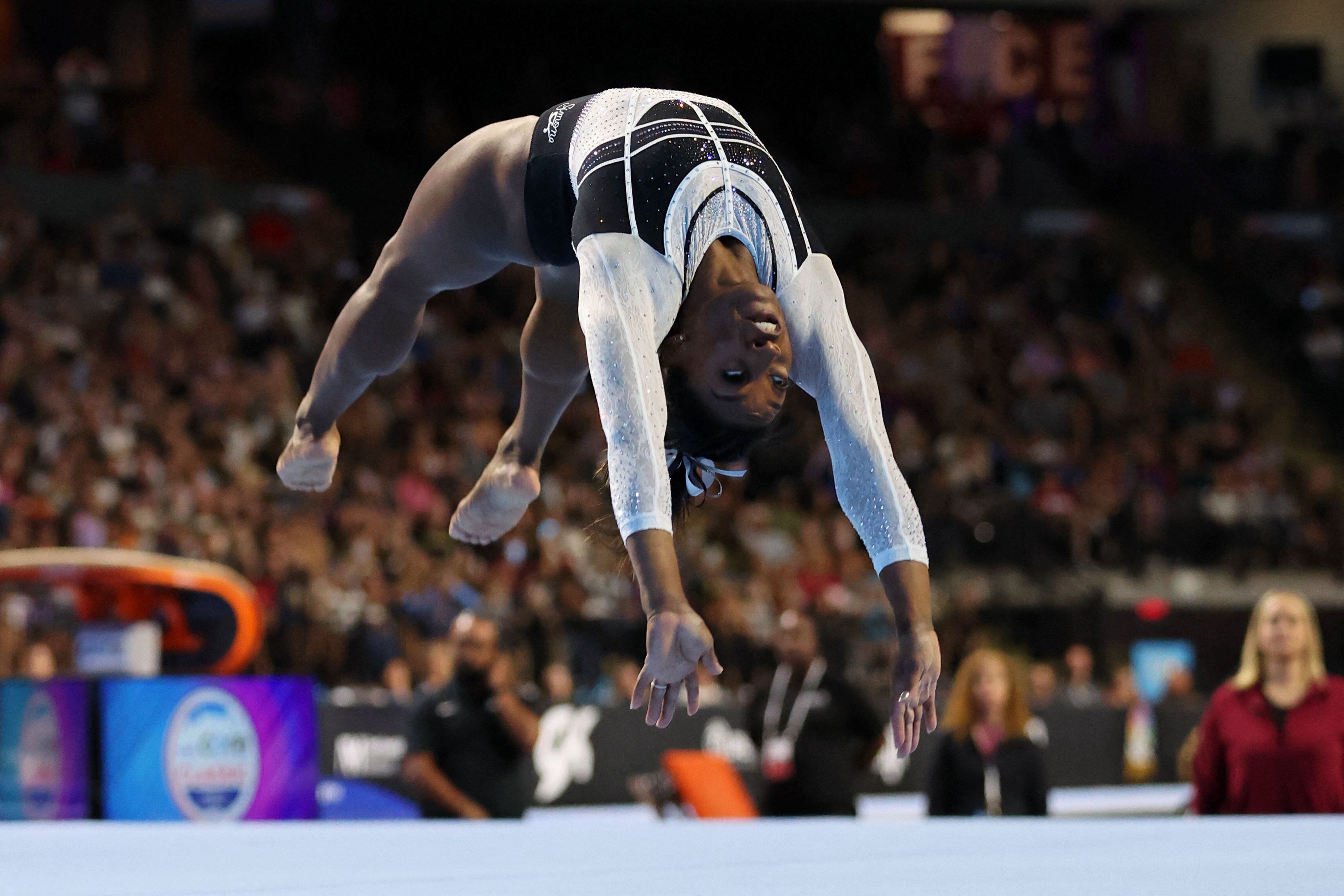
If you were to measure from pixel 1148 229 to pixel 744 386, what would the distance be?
626 inches

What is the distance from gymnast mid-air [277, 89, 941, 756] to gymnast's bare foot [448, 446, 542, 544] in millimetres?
659

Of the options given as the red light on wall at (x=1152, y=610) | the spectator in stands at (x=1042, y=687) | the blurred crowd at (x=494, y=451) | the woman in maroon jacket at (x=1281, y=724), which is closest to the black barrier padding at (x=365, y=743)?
the blurred crowd at (x=494, y=451)

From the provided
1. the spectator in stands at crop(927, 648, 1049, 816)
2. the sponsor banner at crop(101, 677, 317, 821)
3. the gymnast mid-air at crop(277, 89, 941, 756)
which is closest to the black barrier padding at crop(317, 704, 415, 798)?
the sponsor banner at crop(101, 677, 317, 821)

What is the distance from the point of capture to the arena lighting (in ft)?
62.1

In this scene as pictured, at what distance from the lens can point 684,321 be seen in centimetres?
326

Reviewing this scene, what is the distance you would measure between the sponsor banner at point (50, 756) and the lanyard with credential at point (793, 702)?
273 cm

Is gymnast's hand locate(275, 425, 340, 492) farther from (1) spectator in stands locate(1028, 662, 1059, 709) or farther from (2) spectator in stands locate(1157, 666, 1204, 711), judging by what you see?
(2) spectator in stands locate(1157, 666, 1204, 711)

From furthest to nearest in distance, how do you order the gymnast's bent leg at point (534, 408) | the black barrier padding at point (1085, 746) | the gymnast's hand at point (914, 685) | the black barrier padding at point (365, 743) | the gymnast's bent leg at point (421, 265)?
the black barrier padding at point (1085, 746)
the black barrier padding at point (365, 743)
the gymnast's bent leg at point (534, 408)
the gymnast's bent leg at point (421, 265)
the gymnast's hand at point (914, 685)

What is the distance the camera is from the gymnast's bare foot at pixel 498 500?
440 cm

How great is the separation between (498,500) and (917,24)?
15.8 m

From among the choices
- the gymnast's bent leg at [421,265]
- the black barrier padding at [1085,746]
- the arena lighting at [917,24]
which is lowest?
the black barrier padding at [1085,746]

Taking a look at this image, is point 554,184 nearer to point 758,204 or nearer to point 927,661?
point 758,204

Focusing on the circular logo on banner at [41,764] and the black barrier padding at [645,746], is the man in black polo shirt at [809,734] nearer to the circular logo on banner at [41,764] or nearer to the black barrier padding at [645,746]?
the black barrier padding at [645,746]

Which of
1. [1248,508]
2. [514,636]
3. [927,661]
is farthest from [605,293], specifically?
[1248,508]
